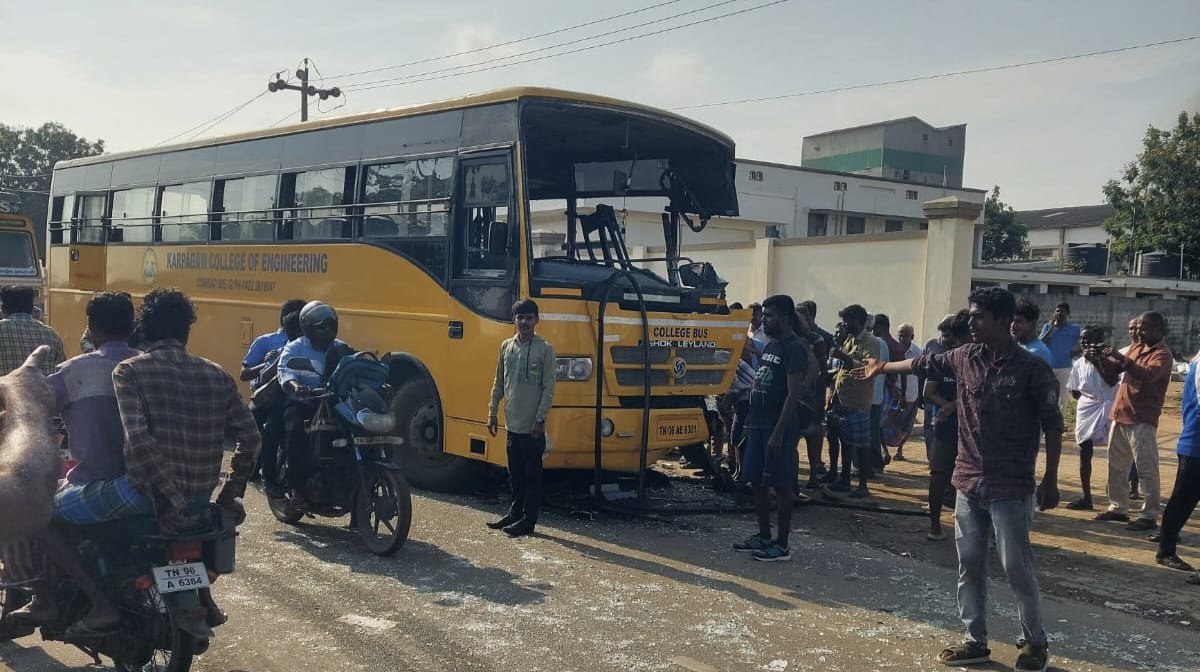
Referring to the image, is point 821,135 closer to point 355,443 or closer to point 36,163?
point 36,163

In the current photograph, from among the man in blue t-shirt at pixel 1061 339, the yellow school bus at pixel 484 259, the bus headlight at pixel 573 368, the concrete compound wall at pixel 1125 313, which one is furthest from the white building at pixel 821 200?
the bus headlight at pixel 573 368

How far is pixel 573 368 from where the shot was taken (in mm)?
7625

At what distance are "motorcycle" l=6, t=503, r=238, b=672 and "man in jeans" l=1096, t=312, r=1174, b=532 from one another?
6.72 metres

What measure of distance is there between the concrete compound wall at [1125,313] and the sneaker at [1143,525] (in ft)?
49.6

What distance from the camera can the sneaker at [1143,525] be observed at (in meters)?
7.93

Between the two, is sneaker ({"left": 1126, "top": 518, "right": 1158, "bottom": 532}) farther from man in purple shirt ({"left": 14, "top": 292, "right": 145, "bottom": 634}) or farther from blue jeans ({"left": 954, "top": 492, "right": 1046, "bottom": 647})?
Answer: man in purple shirt ({"left": 14, "top": 292, "right": 145, "bottom": 634})

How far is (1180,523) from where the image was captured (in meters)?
6.70

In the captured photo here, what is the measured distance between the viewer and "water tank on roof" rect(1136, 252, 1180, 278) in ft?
117

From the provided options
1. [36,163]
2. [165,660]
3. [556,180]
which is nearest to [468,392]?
[556,180]

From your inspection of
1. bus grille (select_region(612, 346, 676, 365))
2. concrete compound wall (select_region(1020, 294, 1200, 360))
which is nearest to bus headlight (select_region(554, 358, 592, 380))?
bus grille (select_region(612, 346, 676, 365))

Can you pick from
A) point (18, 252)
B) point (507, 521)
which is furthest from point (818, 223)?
point (507, 521)

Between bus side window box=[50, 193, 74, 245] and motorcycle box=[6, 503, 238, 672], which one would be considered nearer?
motorcycle box=[6, 503, 238, 672]

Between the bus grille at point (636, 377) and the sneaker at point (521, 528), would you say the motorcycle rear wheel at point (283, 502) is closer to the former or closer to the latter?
the sneaker at point (521, 528)

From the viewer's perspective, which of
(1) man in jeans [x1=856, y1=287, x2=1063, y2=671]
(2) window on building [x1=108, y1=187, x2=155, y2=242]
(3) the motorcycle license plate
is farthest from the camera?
(2) window on building [x1=108, y1=187, x2=155, y2=242]
